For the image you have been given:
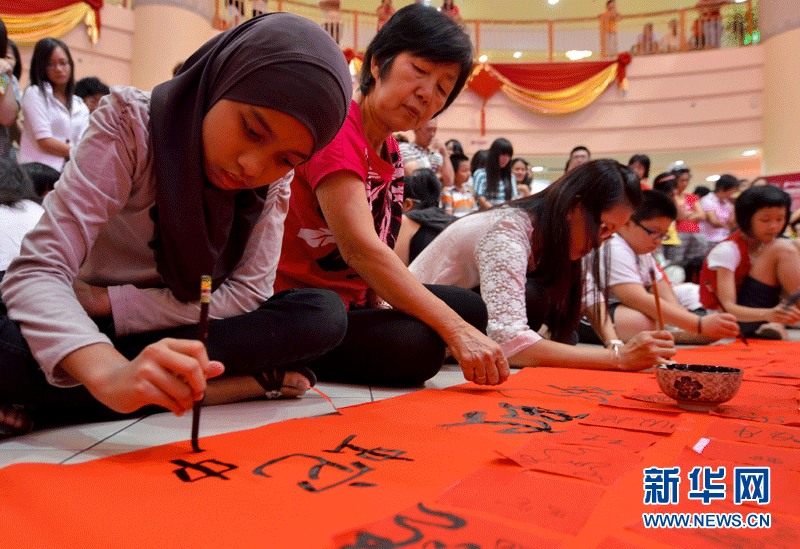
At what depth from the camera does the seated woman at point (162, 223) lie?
2.79 ft

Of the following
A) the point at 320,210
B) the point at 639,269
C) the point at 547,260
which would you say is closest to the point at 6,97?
the point at 320,210

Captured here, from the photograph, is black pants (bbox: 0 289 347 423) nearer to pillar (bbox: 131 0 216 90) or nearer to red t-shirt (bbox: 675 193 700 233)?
red t-shirt (bbox: 675 193 700 233)

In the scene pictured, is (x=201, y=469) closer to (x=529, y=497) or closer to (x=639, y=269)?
(x=529, y=497)

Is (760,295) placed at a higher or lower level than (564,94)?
lower

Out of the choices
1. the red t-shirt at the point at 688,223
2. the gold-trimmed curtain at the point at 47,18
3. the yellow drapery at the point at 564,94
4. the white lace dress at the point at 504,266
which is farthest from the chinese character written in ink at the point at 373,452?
the yellow drapery at the point at 564,94

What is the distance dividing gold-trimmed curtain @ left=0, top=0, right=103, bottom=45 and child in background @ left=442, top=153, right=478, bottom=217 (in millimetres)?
4742

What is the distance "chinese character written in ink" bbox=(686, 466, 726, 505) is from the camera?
2.42 ft

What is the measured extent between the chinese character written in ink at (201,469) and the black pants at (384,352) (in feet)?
2.45

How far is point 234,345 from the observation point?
1234mm

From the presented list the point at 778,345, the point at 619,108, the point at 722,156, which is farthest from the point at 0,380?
the point at 722,156

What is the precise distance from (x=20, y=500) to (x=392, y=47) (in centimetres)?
118

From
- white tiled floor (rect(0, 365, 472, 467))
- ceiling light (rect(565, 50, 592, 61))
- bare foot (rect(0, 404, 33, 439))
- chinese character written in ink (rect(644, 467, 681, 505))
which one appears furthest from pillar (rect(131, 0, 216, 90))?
chinese character written in ink (rect(644, 467, 681, 505))

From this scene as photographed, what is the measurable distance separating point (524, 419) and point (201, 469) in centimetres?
60

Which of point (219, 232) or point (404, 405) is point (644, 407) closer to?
point (404, 405)
